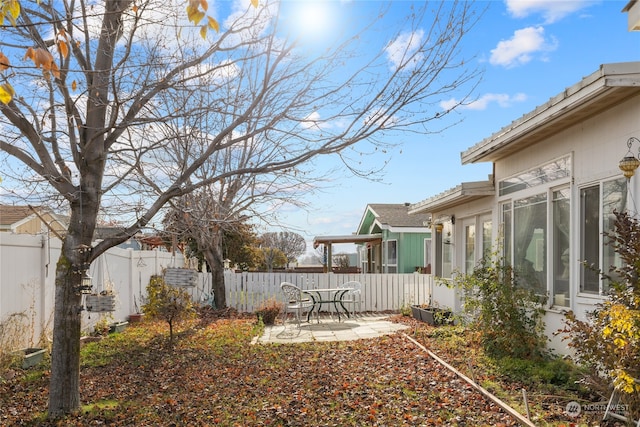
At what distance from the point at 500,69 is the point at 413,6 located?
5.62 feet

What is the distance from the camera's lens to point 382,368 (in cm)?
698

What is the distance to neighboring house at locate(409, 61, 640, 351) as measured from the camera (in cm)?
529

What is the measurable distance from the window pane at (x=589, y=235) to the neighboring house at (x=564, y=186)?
11mm

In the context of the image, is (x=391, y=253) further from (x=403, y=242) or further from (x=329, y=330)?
(x=329, y=330)

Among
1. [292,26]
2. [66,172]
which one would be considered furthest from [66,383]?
[292,26]

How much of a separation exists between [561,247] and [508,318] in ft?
3.84

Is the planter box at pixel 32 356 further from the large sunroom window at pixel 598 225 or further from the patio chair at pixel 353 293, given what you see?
the patio chair at pixel 353 293

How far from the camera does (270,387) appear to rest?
6188mm

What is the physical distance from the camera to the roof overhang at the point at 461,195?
9039 millimetres

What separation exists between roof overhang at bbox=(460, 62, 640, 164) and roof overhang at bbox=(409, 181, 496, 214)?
94 cm

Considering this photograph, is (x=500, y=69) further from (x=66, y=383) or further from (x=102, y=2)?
(x=66, y=383)

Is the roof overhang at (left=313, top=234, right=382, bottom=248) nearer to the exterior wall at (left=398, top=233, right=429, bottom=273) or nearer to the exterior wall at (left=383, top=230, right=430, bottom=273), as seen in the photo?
the exterior wall at (left=383, top=230, right=430, bottom=273)

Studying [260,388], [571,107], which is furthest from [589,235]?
[260,388]

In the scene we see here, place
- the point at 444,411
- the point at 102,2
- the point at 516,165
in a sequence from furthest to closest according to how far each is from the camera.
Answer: the point at 516,165
the point at 102,2
the point at 444,411
